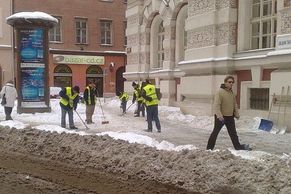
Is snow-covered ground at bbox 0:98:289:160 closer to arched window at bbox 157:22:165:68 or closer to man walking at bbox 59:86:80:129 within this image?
man walking at bbox 59:86:80:129

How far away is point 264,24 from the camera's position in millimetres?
16062

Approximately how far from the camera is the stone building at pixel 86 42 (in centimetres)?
4147

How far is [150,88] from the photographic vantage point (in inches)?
564

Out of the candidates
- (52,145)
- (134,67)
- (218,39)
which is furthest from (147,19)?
(52,145)

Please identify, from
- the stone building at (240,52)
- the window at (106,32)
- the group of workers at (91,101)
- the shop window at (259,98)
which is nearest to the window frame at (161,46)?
the stone building at (240,52)

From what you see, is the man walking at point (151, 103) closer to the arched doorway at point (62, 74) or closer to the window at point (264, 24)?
Answer: the window at point (264, 24)

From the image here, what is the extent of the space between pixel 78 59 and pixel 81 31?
103 inches

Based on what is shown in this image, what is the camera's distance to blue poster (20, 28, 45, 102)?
19.8 m

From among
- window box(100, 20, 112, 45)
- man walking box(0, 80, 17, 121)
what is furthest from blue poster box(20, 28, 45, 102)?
window box(100, 20, 112, 45)

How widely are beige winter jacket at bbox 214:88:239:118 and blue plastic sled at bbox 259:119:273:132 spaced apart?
414 cm

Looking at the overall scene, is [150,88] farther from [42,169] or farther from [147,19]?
[147,19]

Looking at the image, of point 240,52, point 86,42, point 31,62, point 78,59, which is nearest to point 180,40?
point 240,52

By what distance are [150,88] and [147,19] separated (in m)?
11.9

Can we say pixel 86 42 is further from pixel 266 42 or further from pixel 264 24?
pixel 266 42
